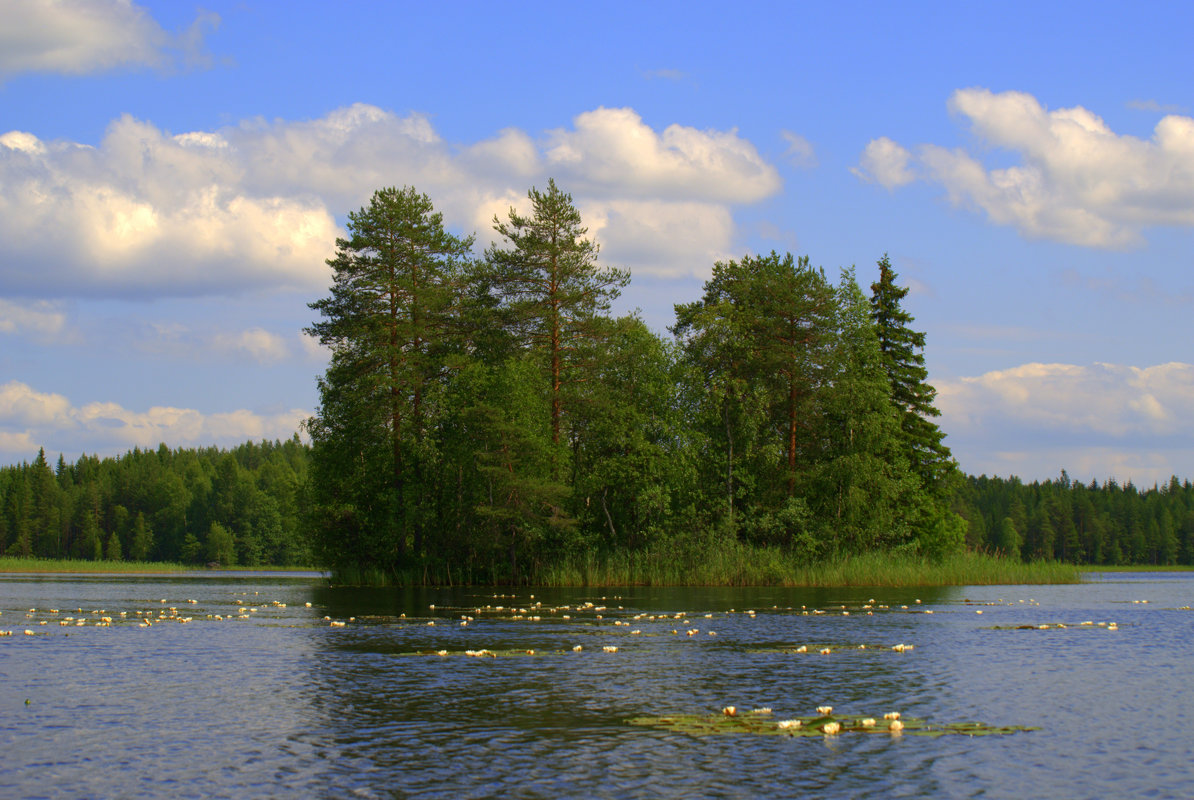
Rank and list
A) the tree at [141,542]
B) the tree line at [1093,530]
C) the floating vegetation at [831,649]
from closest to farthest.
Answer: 1. the floating vegetation at [831,649]
2. the tree at [141,542]
3. the tree line at [1093,530]

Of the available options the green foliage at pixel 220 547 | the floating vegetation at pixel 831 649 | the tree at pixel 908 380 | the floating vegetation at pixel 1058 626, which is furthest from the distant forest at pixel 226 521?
the floating vegetation at pixel 831 649

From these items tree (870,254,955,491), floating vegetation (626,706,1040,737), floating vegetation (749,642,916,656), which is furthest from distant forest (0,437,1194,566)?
floating vegetation (626,706,1040,737)

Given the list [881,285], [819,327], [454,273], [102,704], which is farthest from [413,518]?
[102,704]

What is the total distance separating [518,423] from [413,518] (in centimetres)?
944

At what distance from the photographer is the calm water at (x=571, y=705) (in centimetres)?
1235

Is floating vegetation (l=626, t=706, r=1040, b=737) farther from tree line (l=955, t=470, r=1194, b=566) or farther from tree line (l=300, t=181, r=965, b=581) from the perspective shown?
tree line (l=955, t=470, r=1194, b=566)

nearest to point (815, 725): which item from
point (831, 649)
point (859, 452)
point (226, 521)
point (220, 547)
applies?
point (831, 649)

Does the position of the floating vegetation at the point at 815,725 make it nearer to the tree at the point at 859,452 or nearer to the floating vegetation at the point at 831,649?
the floating vegetation at the point at 831,649

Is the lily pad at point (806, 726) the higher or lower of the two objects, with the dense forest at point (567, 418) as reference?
lower

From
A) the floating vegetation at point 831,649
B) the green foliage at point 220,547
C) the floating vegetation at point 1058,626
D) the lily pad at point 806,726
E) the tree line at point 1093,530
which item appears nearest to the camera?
the lily pad at point 806,726

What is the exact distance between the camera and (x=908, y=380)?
228 ft

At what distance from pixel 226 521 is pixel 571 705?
159511mm

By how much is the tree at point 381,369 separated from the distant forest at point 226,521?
9551 cm

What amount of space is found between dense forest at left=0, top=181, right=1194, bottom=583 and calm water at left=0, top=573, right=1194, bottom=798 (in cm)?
2396
